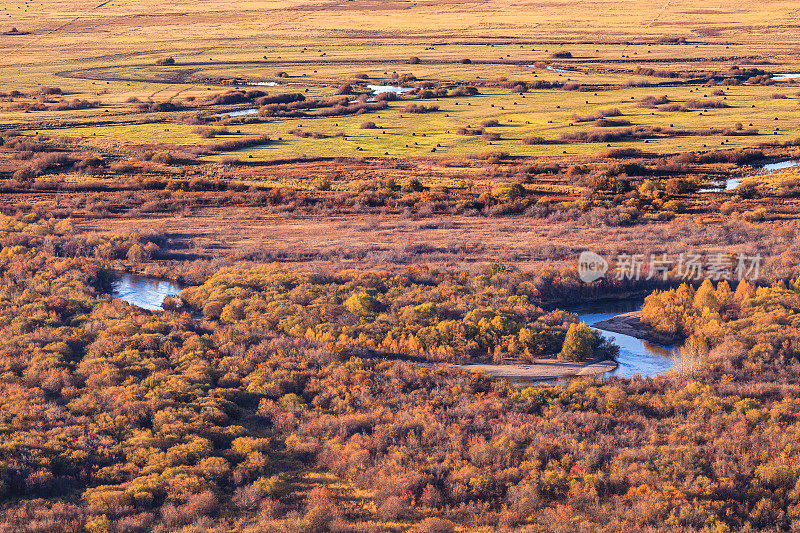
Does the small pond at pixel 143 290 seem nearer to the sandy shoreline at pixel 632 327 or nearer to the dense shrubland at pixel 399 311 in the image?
the dense shrubland at pixel 399 311

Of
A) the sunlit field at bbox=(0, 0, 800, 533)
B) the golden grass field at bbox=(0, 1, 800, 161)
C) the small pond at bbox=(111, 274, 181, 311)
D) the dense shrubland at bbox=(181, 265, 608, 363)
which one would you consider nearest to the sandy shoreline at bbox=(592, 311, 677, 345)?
the sunlit field at bbox=(0, 0, 800, 533)

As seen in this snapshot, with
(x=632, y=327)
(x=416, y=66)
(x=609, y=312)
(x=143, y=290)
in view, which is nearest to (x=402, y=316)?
(x=632, y=327)

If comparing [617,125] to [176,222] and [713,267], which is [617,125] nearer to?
[713,267]

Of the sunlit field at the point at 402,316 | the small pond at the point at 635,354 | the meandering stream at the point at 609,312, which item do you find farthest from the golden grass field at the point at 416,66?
the small pond at the point at 635,354

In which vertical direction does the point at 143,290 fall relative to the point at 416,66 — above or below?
below

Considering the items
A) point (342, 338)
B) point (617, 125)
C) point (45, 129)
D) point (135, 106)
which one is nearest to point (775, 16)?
point (617, 125)

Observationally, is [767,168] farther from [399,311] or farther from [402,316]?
[402,316]

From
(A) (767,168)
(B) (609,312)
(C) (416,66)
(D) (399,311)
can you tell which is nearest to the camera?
(D) (399,311)
